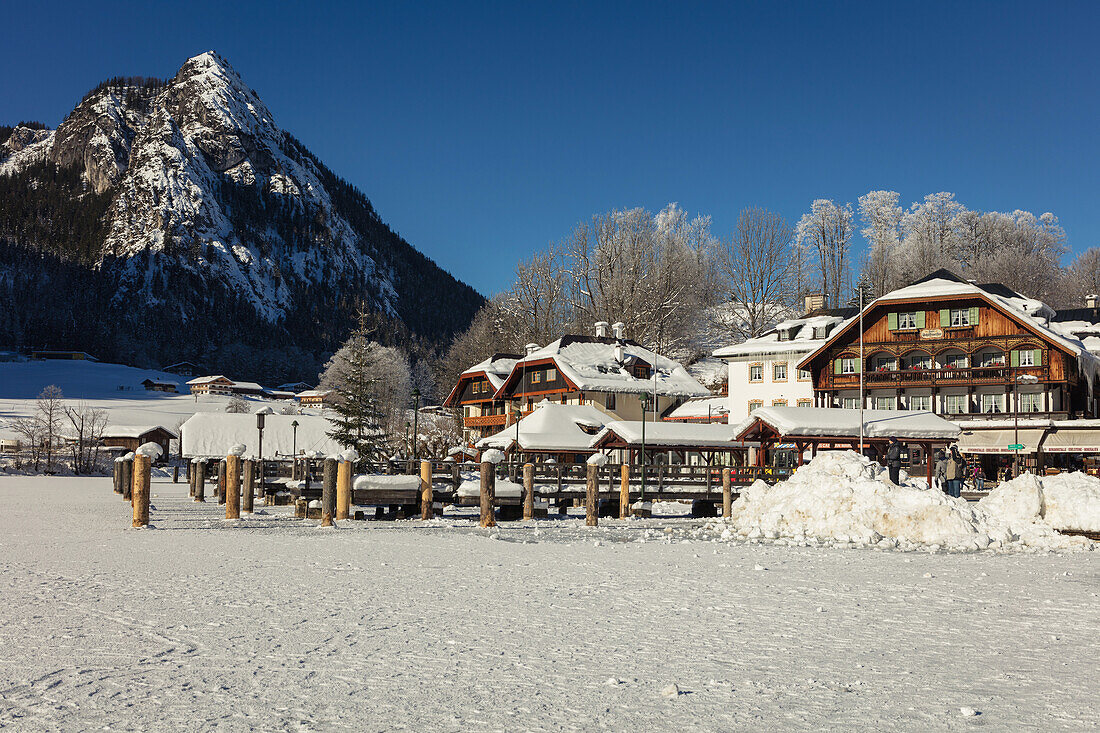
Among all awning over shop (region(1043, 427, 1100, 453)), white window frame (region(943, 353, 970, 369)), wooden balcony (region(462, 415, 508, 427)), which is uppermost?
white window frame (region(943, 353, 970, 369))

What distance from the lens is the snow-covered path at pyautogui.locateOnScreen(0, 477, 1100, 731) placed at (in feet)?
19.5

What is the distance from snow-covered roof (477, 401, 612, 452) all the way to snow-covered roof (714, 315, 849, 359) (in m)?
14.9

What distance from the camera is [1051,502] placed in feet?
63.4

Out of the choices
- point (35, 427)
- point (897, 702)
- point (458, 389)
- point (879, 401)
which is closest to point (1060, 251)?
point (879, 401)

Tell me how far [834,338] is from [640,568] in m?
45.9

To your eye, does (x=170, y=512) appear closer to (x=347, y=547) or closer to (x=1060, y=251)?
(x=347, y=547)

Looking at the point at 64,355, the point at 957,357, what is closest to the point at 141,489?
the point at 957,357

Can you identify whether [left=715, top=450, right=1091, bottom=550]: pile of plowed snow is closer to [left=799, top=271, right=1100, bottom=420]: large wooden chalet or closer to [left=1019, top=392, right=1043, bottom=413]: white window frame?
[left=799, top=271, right=1100, bottom=420]: large wooden chalet

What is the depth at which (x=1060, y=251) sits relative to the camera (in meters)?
95.2

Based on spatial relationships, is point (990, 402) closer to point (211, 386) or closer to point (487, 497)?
point (487, 497)

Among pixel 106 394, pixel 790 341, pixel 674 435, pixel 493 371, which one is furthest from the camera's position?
pixel 106 394

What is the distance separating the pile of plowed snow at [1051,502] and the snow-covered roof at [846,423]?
1682 centimetres

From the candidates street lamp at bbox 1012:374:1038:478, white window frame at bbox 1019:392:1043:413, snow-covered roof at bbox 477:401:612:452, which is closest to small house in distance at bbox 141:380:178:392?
snow-covered roof at bbox 477:401:612:452

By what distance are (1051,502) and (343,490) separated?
1610cm
